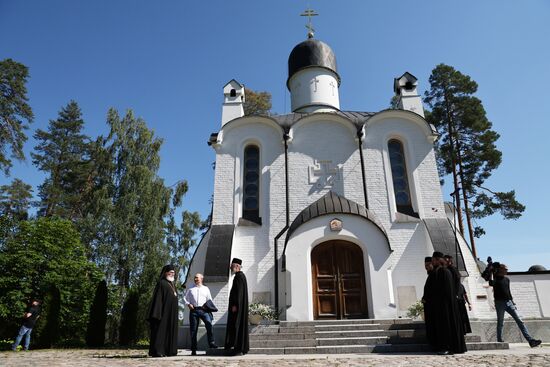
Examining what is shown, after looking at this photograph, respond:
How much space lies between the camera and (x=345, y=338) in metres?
7.88

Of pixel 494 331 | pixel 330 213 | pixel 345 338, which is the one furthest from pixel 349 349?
pixel 494 331

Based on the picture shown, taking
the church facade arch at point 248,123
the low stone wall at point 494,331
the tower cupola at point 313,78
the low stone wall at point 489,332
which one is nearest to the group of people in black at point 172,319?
the low stone wall at point 489,332

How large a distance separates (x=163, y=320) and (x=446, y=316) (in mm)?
4899

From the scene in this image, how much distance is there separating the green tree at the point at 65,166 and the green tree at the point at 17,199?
3.07 feet

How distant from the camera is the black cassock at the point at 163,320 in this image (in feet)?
21.2

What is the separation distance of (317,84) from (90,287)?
13.2 m

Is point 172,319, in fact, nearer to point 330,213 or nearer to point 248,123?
point 330,213

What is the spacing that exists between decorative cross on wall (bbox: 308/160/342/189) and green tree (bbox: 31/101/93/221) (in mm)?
16691

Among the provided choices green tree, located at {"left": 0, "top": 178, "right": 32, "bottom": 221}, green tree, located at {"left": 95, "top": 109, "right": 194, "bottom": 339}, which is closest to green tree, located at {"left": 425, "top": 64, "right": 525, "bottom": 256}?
green tree, located at {"left": 95, "top": 109, "right": 194, "bottom": 339}

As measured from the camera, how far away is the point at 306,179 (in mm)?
12164

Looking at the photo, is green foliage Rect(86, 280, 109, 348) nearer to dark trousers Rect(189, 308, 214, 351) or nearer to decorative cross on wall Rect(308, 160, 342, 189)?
dark trousers Rect(189, 308, 214, 351)

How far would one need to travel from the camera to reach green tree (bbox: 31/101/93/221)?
2409cm

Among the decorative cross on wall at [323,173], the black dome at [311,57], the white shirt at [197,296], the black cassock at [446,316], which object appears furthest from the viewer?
the black dome at [311,57]

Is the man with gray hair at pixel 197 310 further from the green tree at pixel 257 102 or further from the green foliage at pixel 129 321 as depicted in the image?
the green tree at pixel 257 102
